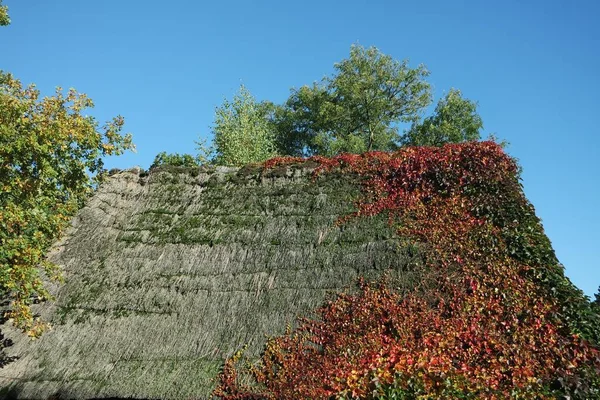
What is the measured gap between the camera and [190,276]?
34.4 feet

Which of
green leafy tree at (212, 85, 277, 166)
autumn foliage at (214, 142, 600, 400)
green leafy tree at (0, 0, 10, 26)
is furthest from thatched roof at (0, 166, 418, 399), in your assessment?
green leafy tree at (212, 85, 277, 166)

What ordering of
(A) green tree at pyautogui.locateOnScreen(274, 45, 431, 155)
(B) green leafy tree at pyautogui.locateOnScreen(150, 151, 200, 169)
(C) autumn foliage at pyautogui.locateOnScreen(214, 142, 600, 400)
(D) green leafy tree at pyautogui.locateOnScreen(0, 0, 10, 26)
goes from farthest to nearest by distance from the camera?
(A) green tree at pyautogui.locateOnScreen(274, 45, 431, 155) < (B) green leafy tree at pyautogui.locateOnScreen(150, 151, 200, 169) < (D) green leafy tree at pyautogui.locateOnScreen(0, 0, 10, 26) < (C) autumn foliage at pyautogui.locateOnScreen(214, 142, 600, 400)

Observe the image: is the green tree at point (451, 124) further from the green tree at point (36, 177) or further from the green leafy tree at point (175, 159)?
the green tree at point (36, 177)

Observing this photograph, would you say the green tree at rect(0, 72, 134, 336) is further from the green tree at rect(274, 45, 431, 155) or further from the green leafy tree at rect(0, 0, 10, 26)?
the green tree at rect(274, 45, 431, 155)

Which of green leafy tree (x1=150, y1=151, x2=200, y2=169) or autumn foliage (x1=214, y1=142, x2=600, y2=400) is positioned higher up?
green leafy tree (x1=150, y1=151, x2=200, y2=169)

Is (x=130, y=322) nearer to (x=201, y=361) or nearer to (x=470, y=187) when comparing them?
(x=201, y=361)

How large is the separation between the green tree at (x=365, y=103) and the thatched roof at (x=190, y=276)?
66.7 feet

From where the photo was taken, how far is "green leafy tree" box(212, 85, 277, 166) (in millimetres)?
30391

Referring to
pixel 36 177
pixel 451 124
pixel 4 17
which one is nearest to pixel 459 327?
pixel 36 177

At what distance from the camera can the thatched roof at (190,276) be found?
29.2 feet

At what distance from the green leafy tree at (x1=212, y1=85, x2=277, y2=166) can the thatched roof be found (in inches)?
666

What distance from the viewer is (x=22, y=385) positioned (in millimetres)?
9305

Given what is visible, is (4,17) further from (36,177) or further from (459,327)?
(459,327)

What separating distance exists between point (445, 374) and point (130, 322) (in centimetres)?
605
